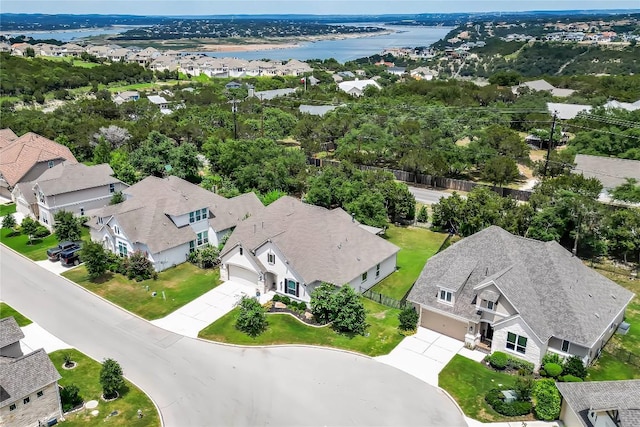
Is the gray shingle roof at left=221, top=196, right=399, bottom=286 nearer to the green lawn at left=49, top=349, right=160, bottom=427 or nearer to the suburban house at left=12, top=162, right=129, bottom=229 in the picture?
the green lawn at left=49, top=349, right=160, bottom=427

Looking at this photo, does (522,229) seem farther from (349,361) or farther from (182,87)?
(182,87)

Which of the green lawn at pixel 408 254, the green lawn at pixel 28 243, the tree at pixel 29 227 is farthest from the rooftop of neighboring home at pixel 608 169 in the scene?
the tree at pixel 29 227

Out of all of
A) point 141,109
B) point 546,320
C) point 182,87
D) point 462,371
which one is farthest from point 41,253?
point 182,87

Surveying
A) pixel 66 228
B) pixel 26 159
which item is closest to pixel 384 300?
pixel 66 228

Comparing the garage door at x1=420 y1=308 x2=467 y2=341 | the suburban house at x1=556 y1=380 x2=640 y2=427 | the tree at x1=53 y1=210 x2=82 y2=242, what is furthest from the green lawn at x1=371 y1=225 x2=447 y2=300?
the tree at x1=53 y1=210 x2=82 y2=242

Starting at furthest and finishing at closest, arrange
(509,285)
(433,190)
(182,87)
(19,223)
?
(182,87) → (433,190) → (19,223) → (509,285)

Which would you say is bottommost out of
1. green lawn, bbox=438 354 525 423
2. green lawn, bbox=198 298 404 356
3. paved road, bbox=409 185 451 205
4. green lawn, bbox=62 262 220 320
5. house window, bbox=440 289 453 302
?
paved road, bbox=409 185 451 205
